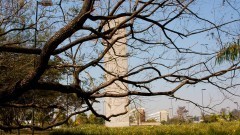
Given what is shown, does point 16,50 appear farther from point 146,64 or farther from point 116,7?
point 146,64

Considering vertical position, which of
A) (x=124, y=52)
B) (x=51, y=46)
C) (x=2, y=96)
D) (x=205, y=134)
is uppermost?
(x=124, y=52)

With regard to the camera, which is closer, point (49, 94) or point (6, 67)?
point (6, 67)

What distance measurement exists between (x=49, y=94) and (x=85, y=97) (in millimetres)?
8352

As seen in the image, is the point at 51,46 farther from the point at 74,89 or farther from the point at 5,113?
the point at 5,113

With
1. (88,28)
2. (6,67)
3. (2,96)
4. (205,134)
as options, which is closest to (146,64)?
(88,28)

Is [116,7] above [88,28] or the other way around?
above

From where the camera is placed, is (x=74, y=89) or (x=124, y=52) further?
(x=124, y=52)

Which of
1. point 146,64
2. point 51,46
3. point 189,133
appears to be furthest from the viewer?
point 189,133

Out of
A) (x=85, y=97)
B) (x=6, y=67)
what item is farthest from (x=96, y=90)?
(x=6, y=67)

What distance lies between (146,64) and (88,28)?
6.72 feet

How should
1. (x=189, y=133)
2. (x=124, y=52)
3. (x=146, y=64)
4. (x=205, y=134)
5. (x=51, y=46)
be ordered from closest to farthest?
(x=51, y=46) < (x=146, y=64) < (x=124, y=52) < (x=205, y=134) < (x=189, y=133)

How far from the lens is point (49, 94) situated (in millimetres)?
13688

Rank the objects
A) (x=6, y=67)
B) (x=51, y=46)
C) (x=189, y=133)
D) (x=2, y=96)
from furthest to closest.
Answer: (x=189, y=133) → (x=6, y=67) → (x=2, y=96) → (x=51, y=46)

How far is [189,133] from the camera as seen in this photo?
12.1 metres
